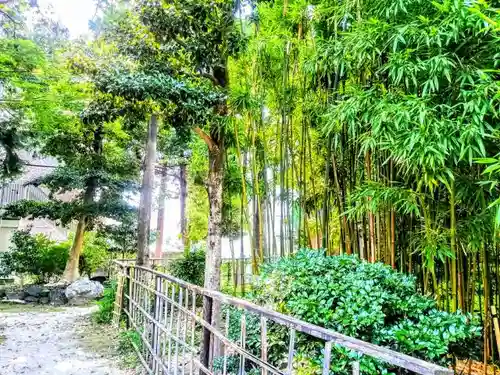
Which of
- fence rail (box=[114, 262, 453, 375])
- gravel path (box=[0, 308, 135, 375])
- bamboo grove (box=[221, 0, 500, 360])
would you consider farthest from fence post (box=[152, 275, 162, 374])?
bamboo grove (box=[221, 0, 500, 360])

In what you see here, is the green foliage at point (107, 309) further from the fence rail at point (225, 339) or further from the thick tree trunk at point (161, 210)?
the thick tree trunk at point (161, 210)

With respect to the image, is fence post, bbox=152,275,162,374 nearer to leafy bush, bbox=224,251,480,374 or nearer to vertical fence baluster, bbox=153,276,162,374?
vertical fence baluster, bbox=153,276,162,374

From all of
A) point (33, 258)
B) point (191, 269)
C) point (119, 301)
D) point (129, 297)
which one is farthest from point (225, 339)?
point (33, 258)

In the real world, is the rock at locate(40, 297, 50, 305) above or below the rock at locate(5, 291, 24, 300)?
below

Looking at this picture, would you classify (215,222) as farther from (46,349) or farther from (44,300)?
(44,300)

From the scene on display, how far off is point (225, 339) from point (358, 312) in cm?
76

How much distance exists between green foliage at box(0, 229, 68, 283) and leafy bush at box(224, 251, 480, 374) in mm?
8025

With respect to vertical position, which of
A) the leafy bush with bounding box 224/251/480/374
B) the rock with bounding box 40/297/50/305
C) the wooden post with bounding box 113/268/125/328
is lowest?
the rock with bounding box 40/297/50/305

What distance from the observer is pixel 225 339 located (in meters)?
1.70

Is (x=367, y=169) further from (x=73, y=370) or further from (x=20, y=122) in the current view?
(x=20, y=122)

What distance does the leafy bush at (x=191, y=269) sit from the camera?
6.66 m

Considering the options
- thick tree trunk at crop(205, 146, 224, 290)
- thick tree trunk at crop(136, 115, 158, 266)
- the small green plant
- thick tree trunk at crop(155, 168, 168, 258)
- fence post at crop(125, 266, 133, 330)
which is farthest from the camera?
thick tree trunk at crop(155, 168, 168, 258)

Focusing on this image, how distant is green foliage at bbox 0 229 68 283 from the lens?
8555 mm

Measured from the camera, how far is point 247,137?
13.9 ft
